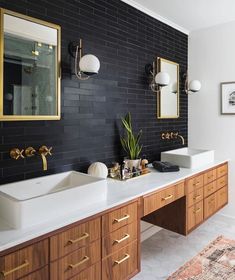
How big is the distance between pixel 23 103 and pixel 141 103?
1.34 meters

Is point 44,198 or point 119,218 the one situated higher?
point 44,198

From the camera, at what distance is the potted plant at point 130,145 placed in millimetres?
2379

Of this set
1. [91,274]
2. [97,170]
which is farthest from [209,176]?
[91,274]

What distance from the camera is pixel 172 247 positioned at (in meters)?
2.63

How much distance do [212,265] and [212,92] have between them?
2036mm

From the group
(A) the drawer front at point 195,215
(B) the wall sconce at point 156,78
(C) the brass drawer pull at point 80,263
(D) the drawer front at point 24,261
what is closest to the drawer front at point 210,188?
(A) the drawer front at point 195,215

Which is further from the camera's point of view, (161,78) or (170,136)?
(170,136)

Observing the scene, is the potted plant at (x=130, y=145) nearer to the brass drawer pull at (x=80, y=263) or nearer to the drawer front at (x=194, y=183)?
the drawer front at (x=194, y=183)

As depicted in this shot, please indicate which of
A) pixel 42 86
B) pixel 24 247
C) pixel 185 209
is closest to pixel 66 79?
pixel 42 86

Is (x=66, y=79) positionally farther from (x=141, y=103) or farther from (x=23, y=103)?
(x=141, y=103)

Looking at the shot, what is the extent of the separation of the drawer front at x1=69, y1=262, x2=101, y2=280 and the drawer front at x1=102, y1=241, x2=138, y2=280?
4 cm

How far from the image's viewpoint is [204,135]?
341 cm

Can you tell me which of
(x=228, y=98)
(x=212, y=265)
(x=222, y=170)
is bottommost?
(x=212, y=265)

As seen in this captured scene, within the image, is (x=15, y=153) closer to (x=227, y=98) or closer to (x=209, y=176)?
(x=209, y=176)
